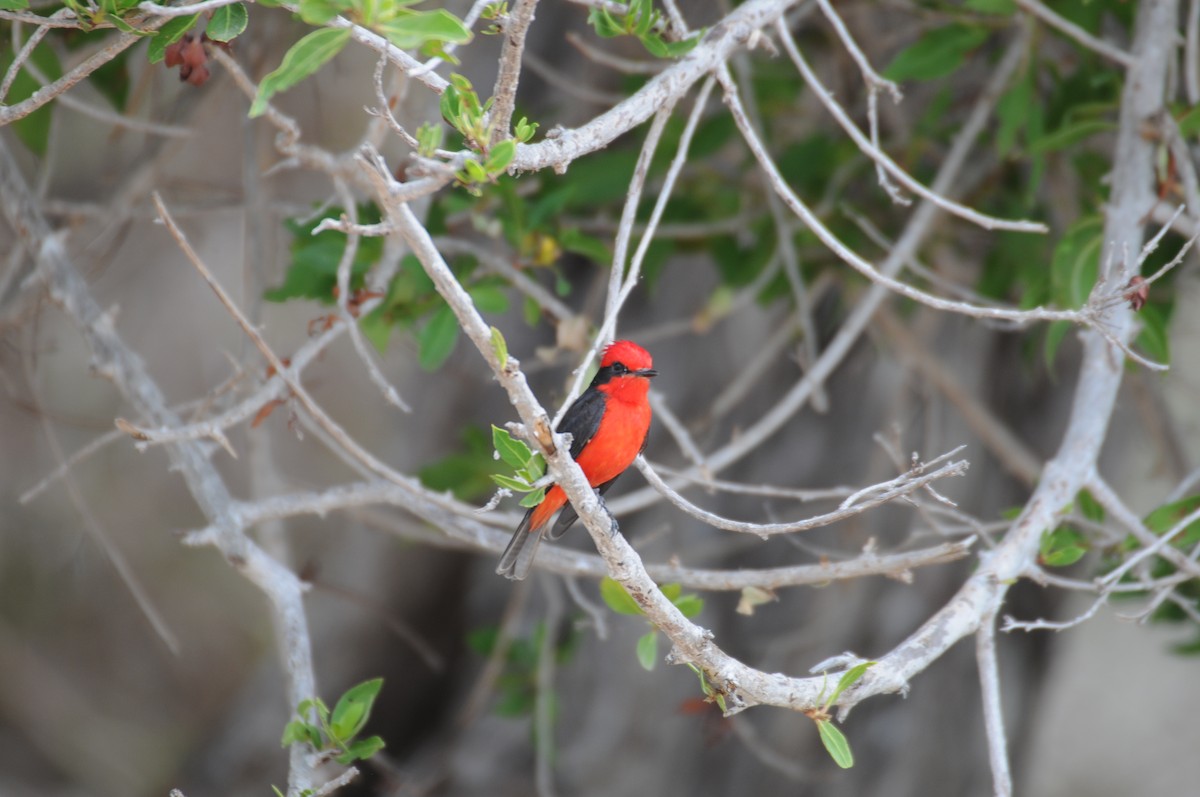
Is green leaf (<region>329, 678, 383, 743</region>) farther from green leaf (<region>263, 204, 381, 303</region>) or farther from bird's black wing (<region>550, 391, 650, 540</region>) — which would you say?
green leaf (<region>263, 204, 381, 303</region>)

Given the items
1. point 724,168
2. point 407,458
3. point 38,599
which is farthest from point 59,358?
point 724,168

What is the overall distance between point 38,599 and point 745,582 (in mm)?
6239

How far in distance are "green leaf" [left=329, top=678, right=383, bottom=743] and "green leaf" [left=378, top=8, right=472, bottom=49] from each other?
1.52 m

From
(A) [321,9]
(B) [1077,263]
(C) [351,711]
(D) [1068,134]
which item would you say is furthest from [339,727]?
(D) [1068,134]

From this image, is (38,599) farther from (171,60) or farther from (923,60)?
(923,60)

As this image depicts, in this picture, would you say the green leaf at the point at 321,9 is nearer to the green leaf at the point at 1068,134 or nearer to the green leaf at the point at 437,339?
the green leaf at the point at 437,339

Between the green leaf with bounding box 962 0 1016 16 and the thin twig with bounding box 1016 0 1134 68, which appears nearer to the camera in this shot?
the thin twig with bounding box 1016 0 1134 68

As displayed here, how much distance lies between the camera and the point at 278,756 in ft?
17.8

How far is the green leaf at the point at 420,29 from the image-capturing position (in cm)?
157

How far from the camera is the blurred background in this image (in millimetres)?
3918

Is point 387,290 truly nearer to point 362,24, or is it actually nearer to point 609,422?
point 609,422

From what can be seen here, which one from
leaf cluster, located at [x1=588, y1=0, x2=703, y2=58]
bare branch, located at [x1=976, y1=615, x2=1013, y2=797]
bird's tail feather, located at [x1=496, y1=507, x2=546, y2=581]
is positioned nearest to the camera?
bare branch, located at [x1=976, y1=615, x2=1013, y2=797]

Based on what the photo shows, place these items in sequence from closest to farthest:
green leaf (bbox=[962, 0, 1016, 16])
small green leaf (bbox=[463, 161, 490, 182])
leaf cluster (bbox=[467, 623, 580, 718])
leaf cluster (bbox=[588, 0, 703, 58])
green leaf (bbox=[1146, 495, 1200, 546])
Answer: small green leaf (bbox=[463, 161, 490, 182])
leaf cluster (bbox=[588, 0, 703, 58])
green leaf (bbox=[1146, 495, 1200, 546])
green leaf (bbox=[962, 0, 1016, 16])
leaf cluster (bbox=[467, 623, 580, 718])

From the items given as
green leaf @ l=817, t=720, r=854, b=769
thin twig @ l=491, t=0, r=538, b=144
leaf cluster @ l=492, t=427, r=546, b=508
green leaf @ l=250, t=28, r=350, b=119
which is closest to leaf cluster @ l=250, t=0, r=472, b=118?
green leaf @ l=250, t=28, r=350, b=119
